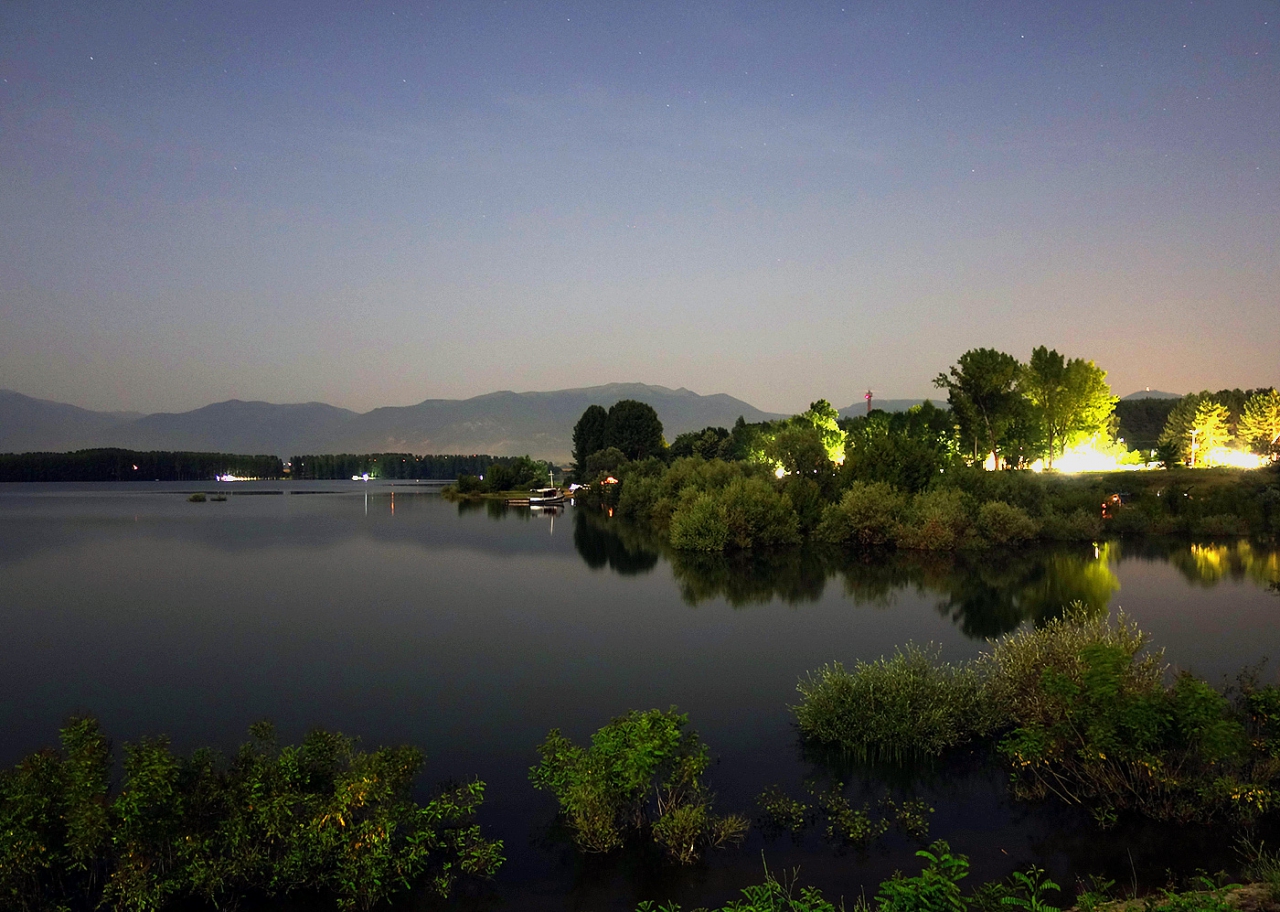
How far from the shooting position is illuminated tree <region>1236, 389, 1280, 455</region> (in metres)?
91.4

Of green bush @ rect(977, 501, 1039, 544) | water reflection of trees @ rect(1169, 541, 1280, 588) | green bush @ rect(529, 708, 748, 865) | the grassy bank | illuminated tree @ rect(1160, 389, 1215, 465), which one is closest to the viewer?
green bush @ rect(529, 708, 748, 865)

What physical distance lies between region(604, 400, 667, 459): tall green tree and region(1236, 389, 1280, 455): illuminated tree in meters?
70.1

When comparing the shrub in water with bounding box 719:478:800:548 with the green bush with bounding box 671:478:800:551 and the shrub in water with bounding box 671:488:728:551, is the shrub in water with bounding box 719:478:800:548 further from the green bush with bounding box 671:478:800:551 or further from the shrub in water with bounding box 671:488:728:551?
the shrub in water with bounding box 671:488:728:551

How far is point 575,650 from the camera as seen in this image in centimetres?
2305

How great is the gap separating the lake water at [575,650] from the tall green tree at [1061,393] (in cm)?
2779

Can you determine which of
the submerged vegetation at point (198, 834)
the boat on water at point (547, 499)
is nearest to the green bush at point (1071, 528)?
the submerged vegetation at point (198, 834)

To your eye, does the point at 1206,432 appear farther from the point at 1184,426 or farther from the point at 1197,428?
the point at 1184,426

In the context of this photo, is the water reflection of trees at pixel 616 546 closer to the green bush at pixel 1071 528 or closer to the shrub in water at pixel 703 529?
the shrub in water at pixel 703 529

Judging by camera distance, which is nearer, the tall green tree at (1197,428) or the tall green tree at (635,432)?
the tall green tree at (1197,428)

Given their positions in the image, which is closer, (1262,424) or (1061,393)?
(1061,393)

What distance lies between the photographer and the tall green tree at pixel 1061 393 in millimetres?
75438

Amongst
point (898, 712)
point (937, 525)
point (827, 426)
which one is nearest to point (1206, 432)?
point (827, 426)

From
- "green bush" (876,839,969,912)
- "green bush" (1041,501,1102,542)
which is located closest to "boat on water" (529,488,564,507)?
"green bush" (1041,501,1102,542)

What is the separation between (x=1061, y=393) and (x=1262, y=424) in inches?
1391
